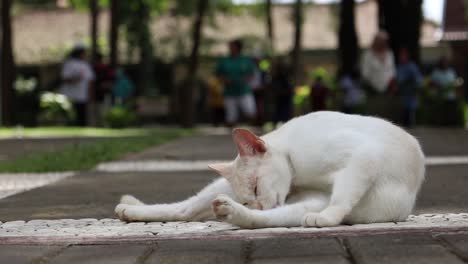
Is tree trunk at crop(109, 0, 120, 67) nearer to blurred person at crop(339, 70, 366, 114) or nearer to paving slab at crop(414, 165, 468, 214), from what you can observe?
blurred person at crop(339, 70, 366, 114)

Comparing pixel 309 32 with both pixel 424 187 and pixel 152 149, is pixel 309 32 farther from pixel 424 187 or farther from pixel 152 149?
pixel 424 187

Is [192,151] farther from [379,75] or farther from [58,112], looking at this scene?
[58,112]

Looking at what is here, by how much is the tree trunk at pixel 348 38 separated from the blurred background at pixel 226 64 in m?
0.05

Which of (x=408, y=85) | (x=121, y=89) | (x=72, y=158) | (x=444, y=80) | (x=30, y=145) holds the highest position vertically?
(x=72, y=158)

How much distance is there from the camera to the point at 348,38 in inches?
1192

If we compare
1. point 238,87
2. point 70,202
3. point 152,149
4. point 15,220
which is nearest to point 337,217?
point 15,220

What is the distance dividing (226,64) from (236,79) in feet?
1.11

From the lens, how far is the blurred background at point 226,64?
69.6 feet

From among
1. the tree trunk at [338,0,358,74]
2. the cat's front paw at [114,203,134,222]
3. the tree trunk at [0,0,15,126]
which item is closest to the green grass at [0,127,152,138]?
the tree trunk at [0,0,15,126]

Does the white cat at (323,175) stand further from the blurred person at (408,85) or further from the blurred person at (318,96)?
the blurred person at (318,96)

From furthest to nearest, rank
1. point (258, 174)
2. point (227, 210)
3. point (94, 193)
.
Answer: point (94, 193) → point (258, 174) → point (227, 210)

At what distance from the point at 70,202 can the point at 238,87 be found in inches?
496

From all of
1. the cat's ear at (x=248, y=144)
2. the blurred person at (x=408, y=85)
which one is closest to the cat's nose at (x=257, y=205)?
the cat's ear at (x=248, y=144)

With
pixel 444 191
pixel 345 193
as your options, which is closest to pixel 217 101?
pixel 444 191
